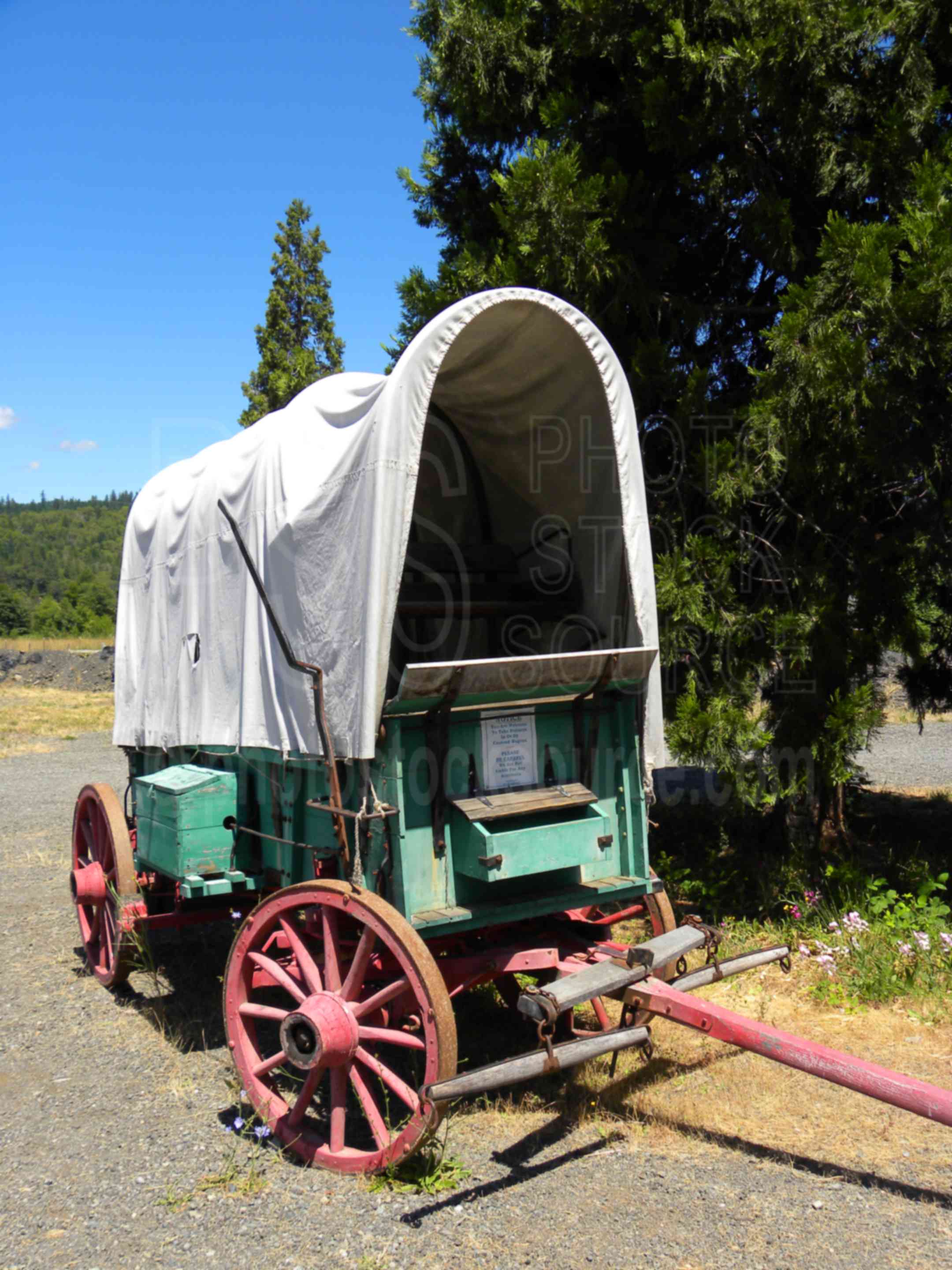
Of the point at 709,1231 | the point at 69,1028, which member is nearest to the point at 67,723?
the point at 69,1028

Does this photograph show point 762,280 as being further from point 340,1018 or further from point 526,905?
point 340,1018

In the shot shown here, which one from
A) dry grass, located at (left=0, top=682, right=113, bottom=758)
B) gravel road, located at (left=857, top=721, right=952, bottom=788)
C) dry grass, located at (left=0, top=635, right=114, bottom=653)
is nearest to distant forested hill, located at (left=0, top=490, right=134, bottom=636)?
dry grass, located at (left=0, top=635, right=114, bottom=653)

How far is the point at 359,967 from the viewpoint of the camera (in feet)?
12.0

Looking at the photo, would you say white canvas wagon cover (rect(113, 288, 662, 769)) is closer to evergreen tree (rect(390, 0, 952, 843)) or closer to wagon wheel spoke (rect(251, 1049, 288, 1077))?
wagon wheel spoke (rect(251, 1049, 288, 1077))

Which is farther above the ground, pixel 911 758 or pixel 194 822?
pixel 194 822

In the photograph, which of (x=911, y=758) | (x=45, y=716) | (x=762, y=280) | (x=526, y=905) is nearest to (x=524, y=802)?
(x=526, y=905)

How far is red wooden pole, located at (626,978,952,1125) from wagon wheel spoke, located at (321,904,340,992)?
42.3 inches

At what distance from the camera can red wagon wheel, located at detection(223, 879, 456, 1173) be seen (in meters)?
3.41

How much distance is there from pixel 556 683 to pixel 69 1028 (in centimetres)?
324

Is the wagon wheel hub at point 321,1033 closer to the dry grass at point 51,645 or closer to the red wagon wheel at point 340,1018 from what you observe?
the red wagon wheel at point 340,1018

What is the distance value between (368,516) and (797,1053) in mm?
2299

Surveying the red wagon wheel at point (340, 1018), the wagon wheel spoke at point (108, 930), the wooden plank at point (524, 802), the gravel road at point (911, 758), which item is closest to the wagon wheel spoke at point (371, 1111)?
the red wagon wheel at point (340, 1018)

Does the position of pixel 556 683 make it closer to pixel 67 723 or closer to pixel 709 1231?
pixel 709 1231

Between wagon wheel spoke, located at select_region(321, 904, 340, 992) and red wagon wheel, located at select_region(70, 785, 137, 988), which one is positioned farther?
red wagon wheel, located at select_region(70, 785, 137, 988)
